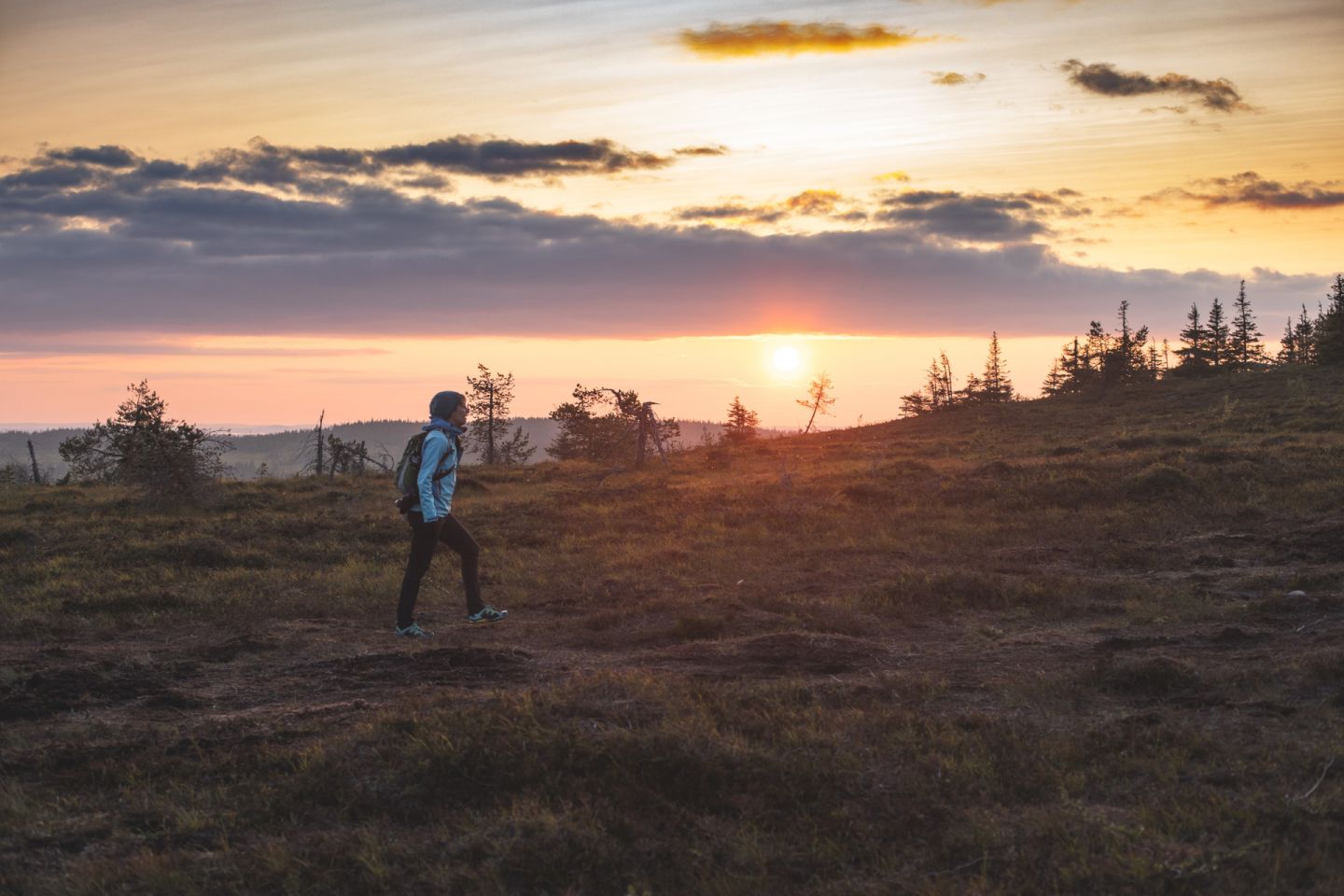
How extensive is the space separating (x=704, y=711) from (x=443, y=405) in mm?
5685

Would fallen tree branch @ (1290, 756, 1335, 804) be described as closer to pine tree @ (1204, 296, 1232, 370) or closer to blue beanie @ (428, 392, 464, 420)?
blue beanie @ (428, 392, 464, 420)

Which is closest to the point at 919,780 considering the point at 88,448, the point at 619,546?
the point at 619,546

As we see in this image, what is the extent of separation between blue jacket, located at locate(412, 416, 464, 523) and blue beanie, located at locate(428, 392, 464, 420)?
0.26ft

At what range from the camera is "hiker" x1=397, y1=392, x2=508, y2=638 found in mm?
11062

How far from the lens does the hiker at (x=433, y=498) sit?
36.3ft

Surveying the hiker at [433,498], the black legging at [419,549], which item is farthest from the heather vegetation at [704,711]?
the hiker at [433,498]

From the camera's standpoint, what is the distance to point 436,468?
11078 millimetres

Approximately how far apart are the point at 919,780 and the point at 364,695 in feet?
15.8

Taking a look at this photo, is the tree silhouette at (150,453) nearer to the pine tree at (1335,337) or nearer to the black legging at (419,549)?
the black legging at (419,549)

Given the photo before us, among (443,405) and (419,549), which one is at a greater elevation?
(443,405)

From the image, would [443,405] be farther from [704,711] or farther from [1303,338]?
[1303,338]

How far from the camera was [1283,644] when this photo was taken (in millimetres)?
8844

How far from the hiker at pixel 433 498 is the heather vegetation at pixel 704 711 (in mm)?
760

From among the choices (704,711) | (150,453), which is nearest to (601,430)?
(150,453)
